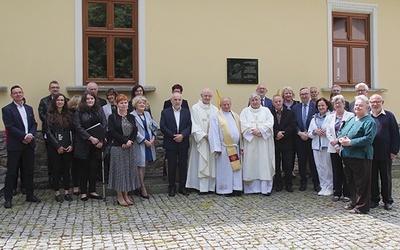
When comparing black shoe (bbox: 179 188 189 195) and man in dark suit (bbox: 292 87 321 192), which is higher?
man in dark suit (bbox: 292 87 321 192)

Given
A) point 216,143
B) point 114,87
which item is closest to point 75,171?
point 114,87

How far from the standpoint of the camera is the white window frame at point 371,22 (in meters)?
9.39

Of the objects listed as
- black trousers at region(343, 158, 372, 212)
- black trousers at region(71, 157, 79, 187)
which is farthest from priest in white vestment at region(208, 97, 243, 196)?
black trousers at region(71, 157, 79, 187)

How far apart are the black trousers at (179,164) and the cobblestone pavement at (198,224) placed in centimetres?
37

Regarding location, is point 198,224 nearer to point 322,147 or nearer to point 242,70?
point 322,147

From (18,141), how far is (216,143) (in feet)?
10.4

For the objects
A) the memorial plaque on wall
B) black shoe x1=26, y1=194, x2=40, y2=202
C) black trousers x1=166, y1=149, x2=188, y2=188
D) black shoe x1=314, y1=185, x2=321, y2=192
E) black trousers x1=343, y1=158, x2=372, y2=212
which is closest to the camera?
black trousers x1=343, y1=158, x2=372, y2=212

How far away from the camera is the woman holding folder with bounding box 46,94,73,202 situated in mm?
6512

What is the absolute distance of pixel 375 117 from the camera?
20.2 ft

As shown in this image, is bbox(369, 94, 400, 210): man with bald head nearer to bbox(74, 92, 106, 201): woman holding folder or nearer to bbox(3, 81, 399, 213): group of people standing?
bbox(3, 81, 399, 213): group of people standing

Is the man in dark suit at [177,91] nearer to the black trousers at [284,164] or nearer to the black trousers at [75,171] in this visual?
the black trousers at [284,164]

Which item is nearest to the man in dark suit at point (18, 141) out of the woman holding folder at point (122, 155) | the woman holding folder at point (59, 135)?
the woman holding folder at point (59, 135)

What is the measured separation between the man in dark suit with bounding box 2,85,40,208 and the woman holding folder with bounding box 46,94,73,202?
29 centimetres

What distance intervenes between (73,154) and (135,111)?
1.23 metres
